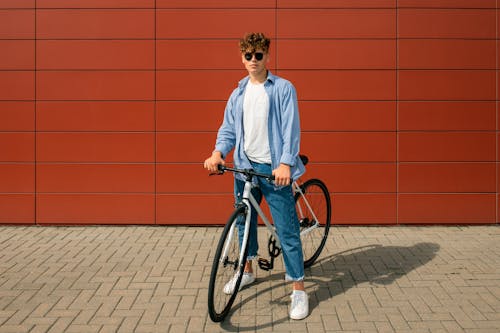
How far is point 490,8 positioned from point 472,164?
178 cm

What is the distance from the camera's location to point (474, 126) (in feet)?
23.6

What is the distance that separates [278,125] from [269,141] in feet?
0.42

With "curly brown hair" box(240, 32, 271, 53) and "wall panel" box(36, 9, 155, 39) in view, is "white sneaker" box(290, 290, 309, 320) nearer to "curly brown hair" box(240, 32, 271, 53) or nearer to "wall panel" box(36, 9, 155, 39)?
"curly brown hair" box(240, 32, 271, 53)

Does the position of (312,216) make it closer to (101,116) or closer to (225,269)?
(225,269)

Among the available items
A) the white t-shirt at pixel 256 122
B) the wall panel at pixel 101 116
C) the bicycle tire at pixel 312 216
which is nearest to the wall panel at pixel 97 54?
the wall panel at pixel 101 116

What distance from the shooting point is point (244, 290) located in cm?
487

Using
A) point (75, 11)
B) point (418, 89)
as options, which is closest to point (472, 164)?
point (418, 89)

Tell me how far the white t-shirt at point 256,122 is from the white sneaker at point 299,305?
37.8 inches

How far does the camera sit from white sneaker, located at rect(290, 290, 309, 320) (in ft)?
14.0

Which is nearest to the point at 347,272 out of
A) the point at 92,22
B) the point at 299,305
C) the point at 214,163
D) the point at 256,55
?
the point at 299,305

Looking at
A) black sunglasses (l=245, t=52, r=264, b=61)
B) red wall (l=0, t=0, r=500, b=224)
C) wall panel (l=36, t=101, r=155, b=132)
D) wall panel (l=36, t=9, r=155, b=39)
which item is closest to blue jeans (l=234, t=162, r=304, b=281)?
black sunglasses (l=245, t=52, r=264, b=61)

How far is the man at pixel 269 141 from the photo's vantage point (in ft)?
14.1

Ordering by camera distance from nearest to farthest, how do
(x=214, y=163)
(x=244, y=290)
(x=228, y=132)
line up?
(x=214, y=163), (x=228, y=132), (x=244, y=290)

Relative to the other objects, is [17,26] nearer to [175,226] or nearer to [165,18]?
[165,18]
